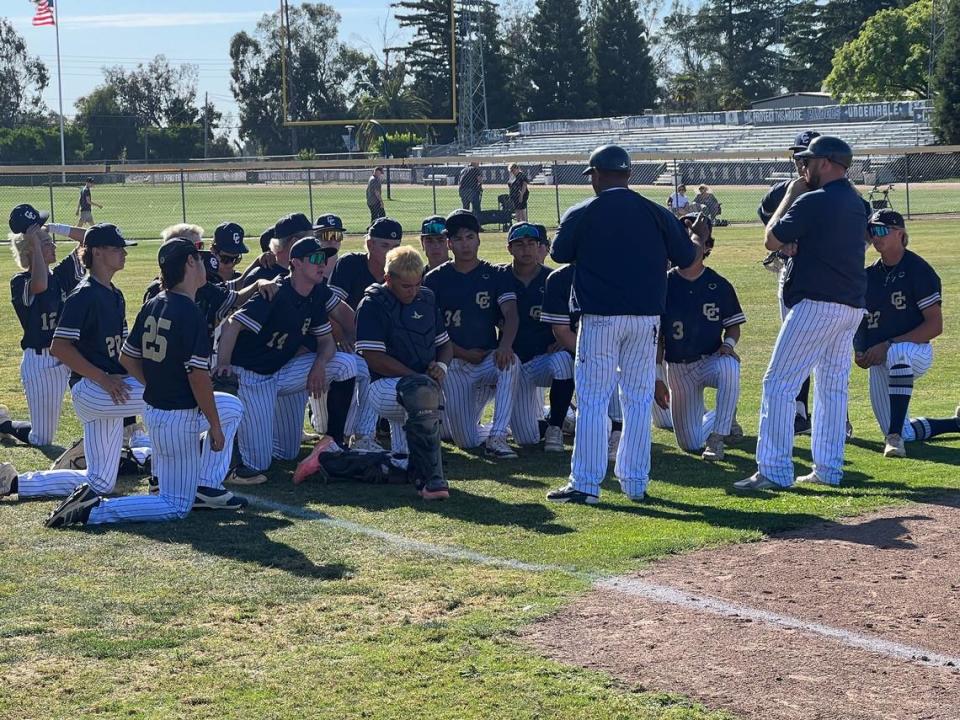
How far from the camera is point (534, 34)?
95.1m

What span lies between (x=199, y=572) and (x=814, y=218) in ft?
12.6

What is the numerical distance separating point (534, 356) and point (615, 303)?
7.82 ft

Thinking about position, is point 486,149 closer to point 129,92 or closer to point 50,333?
point 129,92

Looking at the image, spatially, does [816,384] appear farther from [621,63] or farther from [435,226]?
[621,63]

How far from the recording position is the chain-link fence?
35281 mm

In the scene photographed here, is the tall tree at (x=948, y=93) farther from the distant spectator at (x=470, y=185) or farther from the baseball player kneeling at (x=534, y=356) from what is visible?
the baseball player kneeling at (x=534, y=356)

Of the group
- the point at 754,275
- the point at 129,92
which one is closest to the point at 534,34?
the point at 129,92

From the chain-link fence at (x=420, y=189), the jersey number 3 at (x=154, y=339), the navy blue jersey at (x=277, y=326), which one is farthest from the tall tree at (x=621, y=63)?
the jersey number 3 at (x=154, y=339)

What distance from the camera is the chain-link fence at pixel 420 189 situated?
116 feet

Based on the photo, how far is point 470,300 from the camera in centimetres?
946

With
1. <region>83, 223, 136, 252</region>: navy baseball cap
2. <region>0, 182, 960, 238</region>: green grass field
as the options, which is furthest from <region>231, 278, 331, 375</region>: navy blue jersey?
<region>0, 182, 960, 238</region>: green grass field

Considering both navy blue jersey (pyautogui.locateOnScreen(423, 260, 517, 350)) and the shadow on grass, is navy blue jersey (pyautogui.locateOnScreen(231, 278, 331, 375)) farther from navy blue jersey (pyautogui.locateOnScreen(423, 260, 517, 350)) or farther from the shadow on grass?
the shadow on grass

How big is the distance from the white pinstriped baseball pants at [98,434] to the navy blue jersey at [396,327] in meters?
1.48

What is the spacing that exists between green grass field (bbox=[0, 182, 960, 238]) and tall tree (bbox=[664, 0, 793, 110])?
45.3 m
